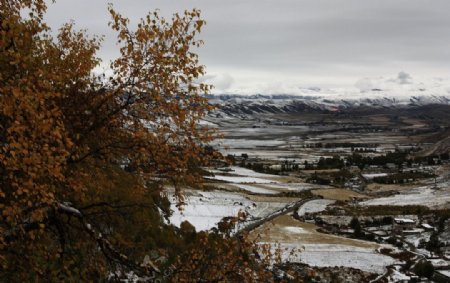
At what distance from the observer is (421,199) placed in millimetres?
82250

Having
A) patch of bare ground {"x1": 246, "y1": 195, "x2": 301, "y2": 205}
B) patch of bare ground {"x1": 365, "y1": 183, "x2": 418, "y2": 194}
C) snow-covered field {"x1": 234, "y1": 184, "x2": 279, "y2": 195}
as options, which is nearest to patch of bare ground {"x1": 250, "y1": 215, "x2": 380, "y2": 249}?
patch of bare ground {"x1": 246, "y1": 195, "x2": 301, "y2": 205}

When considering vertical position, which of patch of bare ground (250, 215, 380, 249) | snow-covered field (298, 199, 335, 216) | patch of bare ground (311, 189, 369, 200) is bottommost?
patch of bare ground (250, 215, 380, 249)

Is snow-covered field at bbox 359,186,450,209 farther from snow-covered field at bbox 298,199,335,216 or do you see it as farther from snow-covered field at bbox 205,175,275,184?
snow-covered field at bbox 205,175,275,184

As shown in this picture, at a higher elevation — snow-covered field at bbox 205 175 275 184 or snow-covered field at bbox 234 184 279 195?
snow-covered field at bbox 205 175 275 184

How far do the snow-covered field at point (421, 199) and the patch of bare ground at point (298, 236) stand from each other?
26.9 m

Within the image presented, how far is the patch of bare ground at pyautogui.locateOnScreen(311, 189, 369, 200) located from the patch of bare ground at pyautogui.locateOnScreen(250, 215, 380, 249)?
29.1 m

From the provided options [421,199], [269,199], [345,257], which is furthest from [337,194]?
[345,257]

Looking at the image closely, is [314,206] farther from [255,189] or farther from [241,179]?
[241,179]

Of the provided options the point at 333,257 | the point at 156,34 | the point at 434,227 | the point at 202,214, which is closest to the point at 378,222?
the point at 434,227

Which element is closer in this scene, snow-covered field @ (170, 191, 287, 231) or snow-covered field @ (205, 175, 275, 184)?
snow-covered field @ (170, 191, 287, 231)

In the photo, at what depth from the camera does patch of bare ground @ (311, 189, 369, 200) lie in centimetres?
8638

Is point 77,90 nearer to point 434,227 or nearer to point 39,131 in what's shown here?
point 39,131

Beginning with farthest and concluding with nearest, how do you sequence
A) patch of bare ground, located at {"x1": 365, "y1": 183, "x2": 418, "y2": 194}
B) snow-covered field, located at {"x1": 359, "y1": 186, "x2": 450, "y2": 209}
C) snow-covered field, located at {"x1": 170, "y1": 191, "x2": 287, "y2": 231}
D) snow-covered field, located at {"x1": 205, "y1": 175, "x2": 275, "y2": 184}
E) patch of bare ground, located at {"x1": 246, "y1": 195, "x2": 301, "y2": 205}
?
1. patch of bare ground, located at {"x1": 365, "y1": 183, "x2": 418, "y2": 194}
2. snow-covered field, located at {"x1": 205, "y1": 175, "x2": 275, "y2": 184}
3. snow-covered field, located at {"x1": 359, "y1": 186, "x2": 450, "y2": 209}
4. patch of bare ground, located at {"x1": 246, "y1": 195, "x2": 301, "y2": 205}
5. snow-covered field, located at {"x1": 170, "y1": 191, "x2": 287, "y2": 231}

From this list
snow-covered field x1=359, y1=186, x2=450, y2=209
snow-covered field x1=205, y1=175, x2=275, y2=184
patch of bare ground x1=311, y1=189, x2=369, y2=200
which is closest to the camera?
snow-covered field x1=359, y1=186, x2=450, y2=209
